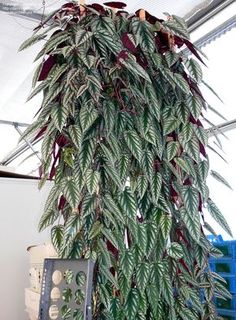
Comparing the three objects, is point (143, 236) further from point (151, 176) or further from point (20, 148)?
point (20, 148)

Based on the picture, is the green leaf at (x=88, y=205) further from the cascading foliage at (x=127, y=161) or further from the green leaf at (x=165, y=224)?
the green leaf at (x=165, y=224)

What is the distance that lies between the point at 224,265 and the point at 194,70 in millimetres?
1289

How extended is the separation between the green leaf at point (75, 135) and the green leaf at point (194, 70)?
0.50 m

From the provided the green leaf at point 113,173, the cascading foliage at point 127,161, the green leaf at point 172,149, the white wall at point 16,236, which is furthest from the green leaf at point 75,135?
the white wall at point 16,236

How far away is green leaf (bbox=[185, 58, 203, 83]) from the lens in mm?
1436

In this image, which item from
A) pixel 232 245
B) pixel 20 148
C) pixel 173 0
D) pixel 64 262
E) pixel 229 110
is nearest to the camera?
pixel 64 262

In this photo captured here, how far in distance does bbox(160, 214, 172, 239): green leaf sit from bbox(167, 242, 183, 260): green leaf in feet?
0.16

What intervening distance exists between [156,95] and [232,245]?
3.90 ft

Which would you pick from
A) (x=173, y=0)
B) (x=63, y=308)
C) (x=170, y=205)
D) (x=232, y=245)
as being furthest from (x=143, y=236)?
(x=173, y=0)

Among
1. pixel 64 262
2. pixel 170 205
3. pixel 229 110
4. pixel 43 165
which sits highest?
pixel 229 110

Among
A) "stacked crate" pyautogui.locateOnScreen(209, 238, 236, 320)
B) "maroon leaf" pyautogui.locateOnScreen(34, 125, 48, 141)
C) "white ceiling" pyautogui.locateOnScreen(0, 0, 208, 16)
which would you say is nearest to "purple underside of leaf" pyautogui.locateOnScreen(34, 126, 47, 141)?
"maroon leaf" pyautogui.locateOnScreen(34, 125, 48, 141)

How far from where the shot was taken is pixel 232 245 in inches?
86.4

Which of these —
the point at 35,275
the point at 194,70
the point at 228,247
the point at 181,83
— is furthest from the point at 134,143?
the point at 228,247

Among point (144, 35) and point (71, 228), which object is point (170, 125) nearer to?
point (144, 35)
